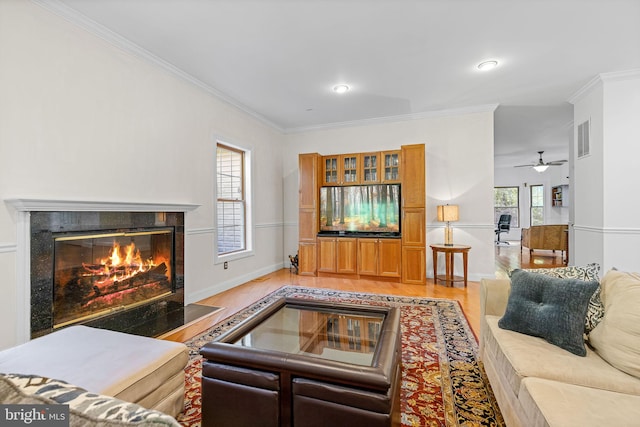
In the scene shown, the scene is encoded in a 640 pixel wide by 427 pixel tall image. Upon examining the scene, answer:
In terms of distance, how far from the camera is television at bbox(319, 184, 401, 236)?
5031 mm

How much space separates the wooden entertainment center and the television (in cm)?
12

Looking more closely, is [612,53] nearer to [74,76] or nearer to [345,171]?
[345,171]

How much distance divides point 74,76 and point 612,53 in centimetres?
537

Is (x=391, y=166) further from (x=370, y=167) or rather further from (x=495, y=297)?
(x=495, y=297)

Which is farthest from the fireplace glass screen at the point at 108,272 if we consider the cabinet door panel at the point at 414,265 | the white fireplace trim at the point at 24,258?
the cabinet door panel at the point at 414,265

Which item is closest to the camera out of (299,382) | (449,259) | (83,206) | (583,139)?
(299,382)

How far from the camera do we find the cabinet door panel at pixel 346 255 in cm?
506

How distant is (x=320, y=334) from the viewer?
1.94 meters

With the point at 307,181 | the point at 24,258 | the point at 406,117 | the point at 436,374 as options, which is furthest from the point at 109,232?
the point at 406,117

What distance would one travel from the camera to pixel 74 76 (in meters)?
2.52

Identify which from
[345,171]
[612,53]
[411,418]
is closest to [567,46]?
[612,53]

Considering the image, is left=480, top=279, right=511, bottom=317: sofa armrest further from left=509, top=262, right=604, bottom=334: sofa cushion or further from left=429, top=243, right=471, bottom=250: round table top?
left=429, top=243, right=471, bottom=250: round table top

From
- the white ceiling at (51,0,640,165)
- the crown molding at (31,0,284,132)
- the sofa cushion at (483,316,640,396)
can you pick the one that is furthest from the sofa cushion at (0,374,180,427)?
the crown molding at (31,0,284,132)

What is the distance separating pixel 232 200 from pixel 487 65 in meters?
3.94
